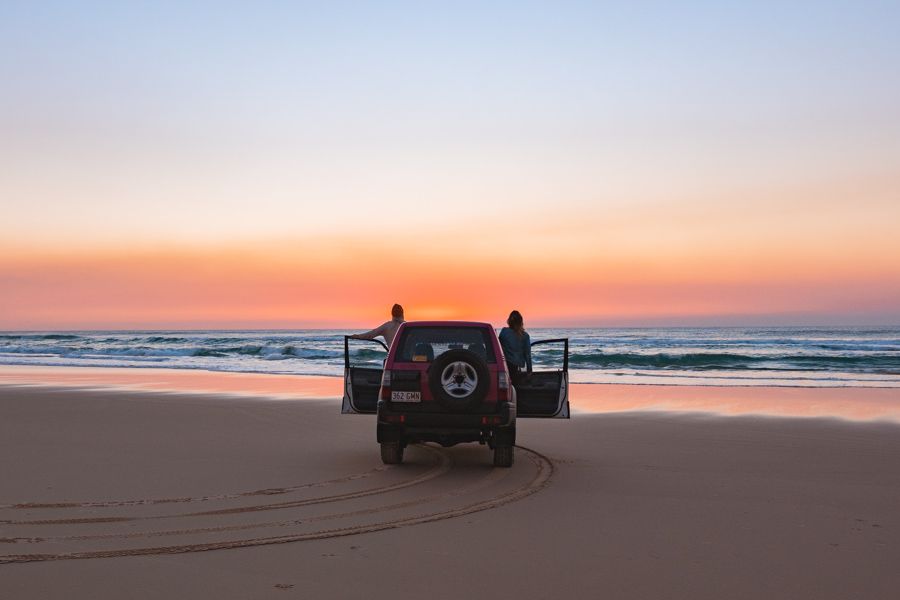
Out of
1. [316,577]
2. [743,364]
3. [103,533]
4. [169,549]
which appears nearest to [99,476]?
[103,533]

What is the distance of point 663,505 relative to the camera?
7.41 metres

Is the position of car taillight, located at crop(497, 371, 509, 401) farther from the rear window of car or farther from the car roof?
the car roof

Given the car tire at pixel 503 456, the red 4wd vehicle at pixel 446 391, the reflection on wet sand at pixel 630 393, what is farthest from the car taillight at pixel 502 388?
the reflection on wet sand at pixel 630 393

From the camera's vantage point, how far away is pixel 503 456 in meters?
9.38

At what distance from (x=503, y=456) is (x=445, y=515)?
2.60 m

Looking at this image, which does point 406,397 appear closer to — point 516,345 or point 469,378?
point 469,378

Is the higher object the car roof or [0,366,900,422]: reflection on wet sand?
the car roof

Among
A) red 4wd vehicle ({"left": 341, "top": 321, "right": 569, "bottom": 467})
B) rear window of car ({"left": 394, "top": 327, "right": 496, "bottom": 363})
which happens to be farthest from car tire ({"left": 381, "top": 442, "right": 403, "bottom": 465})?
rear window of car ({"left": 394, "top": 327, "right": 496, "bottom": 363})

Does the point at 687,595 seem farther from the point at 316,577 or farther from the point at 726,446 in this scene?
the point at 726,446

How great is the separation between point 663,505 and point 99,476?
19.0 feet

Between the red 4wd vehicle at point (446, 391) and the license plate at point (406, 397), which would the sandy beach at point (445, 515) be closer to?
the red 4wd vehicle at point (446, 391)

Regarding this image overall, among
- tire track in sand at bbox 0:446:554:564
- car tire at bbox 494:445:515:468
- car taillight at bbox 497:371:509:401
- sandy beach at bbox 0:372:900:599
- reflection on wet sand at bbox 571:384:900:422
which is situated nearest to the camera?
sandy beach at bbox 0:372:900:599

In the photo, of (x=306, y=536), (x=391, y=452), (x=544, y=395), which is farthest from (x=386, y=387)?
(x=306, y=536)

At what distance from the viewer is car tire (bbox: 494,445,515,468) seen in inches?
367
